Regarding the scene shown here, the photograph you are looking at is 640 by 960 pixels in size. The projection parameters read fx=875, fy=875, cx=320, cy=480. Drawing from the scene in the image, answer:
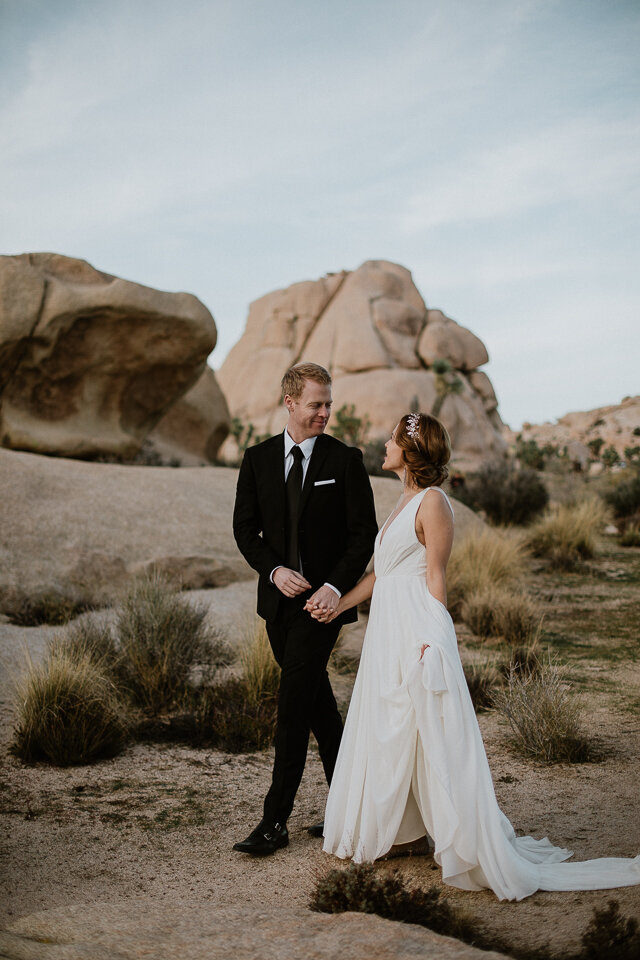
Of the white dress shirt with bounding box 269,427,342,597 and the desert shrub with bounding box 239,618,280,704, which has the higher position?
the white dress shirt with bounding box 269,427,342,597

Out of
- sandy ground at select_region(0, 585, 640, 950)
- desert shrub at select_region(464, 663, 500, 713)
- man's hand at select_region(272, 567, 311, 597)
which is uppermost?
man's hand at select_region(272, 567, 311, 597)

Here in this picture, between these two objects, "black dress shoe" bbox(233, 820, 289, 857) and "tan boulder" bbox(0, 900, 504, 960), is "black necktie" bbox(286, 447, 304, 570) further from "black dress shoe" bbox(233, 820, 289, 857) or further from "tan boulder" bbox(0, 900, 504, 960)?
"tan boulder" bbox(0, 900, 504, 960)

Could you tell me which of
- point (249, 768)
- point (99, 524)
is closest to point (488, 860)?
point (249, 768)

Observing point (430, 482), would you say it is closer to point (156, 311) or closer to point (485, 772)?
point (485, 772)

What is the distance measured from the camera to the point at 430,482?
3852 mm

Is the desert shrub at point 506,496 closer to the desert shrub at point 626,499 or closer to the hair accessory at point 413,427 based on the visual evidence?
the desert shrub at point 626,499

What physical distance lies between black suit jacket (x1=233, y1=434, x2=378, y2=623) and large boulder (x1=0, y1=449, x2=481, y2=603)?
231 inches

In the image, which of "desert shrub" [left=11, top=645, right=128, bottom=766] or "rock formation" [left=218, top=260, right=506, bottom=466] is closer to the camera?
"desert shrub" [left=11, top=645, right=128, bottom=766]

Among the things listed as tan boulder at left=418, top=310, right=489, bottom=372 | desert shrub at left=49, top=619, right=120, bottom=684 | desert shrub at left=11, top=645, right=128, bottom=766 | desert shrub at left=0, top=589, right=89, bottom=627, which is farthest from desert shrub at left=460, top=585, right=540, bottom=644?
tan boulder at left=418, top=310, right=489, bottom=372

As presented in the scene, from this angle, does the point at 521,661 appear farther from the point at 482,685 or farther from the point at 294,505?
the point at 294,505

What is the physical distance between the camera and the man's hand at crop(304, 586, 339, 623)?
12.9 ft

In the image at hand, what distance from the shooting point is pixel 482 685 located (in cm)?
694

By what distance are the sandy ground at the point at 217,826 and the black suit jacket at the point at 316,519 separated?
120cm

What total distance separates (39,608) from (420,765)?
6.40 m
